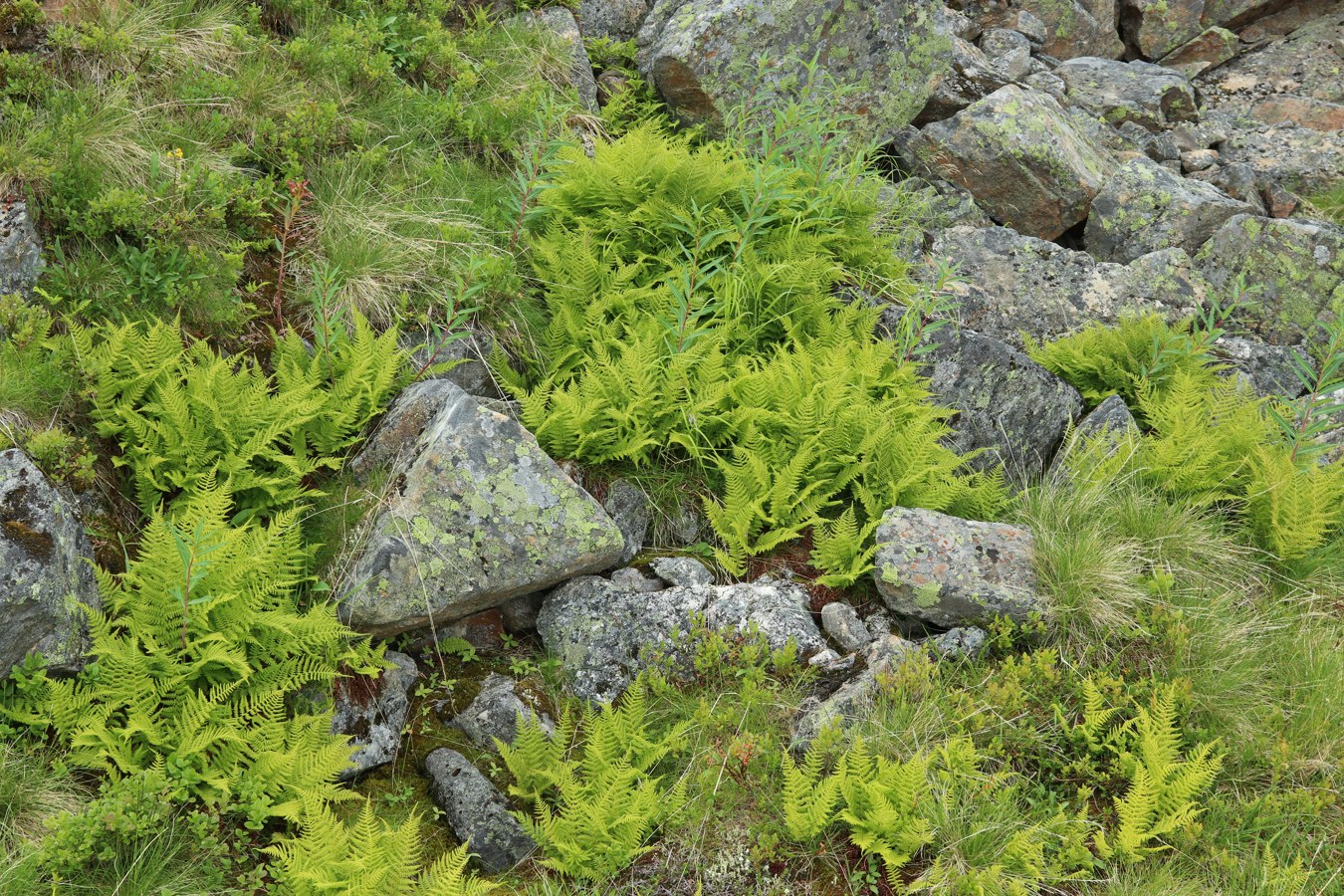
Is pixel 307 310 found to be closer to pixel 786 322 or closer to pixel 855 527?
pixel 786 322

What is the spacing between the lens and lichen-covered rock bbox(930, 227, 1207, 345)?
7457 millimetres

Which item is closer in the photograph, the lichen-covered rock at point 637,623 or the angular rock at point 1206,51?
the lichen-covered rock at point 637,623

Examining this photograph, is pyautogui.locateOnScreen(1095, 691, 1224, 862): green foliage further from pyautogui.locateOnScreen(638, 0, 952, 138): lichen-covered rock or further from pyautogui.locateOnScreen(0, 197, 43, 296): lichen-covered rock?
pyautogui.locateOnScreen(0, 197, 43, 296): lichen-covered rock

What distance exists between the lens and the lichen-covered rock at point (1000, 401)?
248 inches

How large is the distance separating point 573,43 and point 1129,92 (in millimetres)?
5796

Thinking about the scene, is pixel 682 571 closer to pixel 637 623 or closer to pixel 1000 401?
pixel 637 623

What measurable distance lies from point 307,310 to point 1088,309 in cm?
553

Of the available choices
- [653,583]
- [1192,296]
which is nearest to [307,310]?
[653,583]

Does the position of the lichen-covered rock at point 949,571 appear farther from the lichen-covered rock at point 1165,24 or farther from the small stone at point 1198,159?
the lichen-covered rock at point 1165,24

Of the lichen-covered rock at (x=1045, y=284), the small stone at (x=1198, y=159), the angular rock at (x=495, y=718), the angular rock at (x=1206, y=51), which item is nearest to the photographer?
the angular rock at (x=495, y=718)

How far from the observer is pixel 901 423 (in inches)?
231

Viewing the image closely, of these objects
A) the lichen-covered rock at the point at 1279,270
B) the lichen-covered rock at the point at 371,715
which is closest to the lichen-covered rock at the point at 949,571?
the lichen-covered rock at the point at 371,715

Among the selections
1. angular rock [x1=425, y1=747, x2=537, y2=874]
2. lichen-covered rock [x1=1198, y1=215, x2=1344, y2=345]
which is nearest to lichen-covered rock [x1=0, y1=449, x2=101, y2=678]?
angular rock [x1=425, y1=747, x2=537, y2=874]

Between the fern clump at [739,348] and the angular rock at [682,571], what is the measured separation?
16 cm
